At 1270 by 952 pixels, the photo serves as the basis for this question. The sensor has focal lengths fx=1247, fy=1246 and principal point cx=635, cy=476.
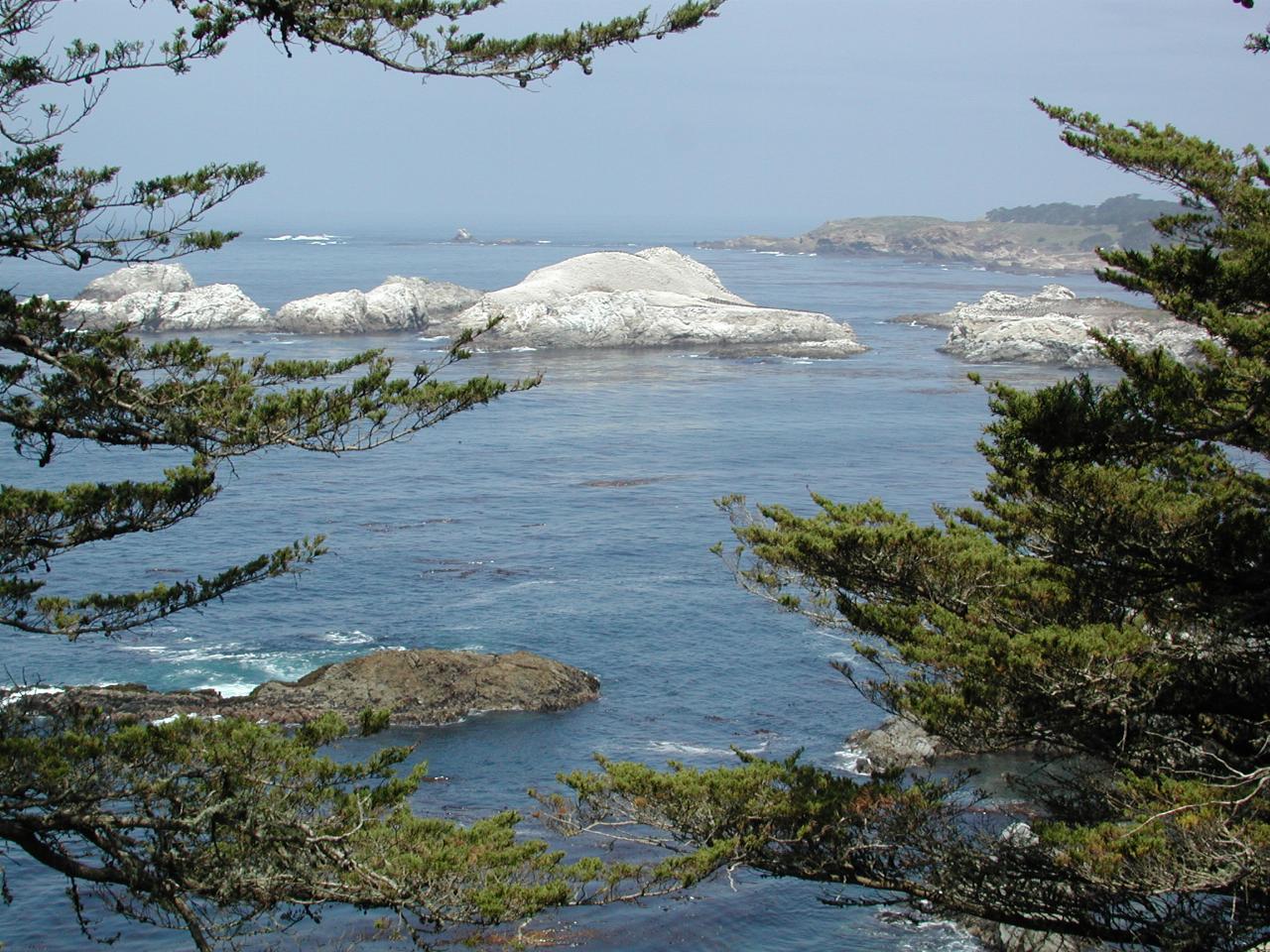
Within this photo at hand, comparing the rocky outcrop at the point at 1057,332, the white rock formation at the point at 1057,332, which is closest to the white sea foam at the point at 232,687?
the rocky outcrop at the point at 1057,332

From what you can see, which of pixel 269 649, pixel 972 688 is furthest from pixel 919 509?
pixel 972 688

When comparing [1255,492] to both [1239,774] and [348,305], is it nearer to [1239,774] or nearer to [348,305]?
[1239,774]

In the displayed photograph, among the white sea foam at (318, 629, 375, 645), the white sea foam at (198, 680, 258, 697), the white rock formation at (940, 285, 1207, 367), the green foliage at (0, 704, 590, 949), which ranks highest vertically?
the white rock formation at (940, 285, 1207, 367)

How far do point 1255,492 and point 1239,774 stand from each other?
438cm

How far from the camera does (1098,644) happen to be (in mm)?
11609

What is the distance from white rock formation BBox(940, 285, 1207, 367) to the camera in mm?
81625

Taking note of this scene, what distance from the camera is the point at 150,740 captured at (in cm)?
1020

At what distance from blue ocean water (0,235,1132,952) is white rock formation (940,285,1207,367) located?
855 centimetres

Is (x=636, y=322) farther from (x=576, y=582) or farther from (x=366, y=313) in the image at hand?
(x=576, y=582)

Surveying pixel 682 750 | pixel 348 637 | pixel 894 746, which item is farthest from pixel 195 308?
pixel 894 746

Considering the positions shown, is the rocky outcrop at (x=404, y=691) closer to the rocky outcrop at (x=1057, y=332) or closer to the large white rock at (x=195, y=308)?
the rocky outcrop at (x=1057, y=332)

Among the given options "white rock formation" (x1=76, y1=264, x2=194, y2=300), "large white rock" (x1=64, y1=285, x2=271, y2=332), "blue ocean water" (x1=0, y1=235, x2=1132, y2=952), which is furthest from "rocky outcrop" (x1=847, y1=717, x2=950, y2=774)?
"white rock formation" (x1=76, y1=264, x2=194, y2=300)

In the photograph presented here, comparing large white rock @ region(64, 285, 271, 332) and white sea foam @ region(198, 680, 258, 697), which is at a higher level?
large white rock @ region(64, 285, 271, 332)

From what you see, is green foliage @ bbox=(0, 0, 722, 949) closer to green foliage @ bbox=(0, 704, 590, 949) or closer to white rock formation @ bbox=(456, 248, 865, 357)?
green foliage @ bbox=(0, 704, 590, 949)
